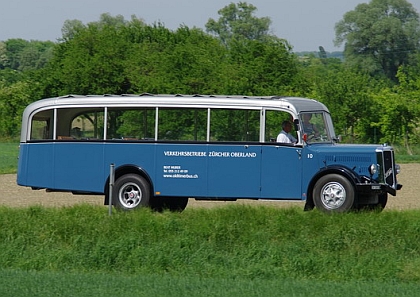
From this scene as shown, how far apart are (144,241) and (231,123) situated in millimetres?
4972

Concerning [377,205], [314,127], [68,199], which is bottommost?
[68,199]

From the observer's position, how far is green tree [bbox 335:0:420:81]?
11731 cm

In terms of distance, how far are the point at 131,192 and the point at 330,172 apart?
411 cm

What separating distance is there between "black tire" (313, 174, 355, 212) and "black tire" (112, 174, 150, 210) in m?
3.49

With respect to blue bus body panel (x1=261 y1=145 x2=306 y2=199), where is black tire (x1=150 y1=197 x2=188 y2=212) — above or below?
below

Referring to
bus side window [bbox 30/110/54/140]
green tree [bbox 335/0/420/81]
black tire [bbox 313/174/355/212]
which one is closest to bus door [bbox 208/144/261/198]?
black tire [bbox 313/174/355/212]

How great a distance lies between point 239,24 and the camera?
143 m

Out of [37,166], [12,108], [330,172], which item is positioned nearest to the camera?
[330,172]

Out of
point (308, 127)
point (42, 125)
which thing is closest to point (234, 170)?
point (308, 127)

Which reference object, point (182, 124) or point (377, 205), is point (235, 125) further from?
point (377, 205)

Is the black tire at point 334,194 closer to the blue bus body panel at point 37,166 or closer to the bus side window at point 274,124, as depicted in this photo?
the bus side window at point 274,124

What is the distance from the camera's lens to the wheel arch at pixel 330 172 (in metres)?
19.2

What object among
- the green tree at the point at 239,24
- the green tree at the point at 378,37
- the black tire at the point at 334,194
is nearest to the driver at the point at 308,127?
the black tire at the point at 334,194

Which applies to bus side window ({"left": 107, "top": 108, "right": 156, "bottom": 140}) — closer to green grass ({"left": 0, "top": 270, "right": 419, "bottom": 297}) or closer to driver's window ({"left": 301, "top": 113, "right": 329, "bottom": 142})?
driver's window ({"left": 301, "top": 113, "right": 329, "bottom": 142})
